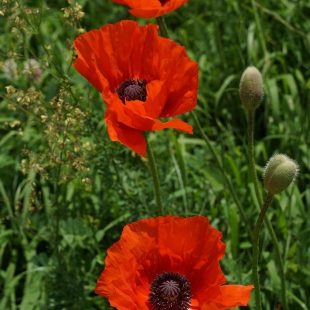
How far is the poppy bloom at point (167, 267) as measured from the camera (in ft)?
6.75

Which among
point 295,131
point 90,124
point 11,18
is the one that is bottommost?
point 90,124

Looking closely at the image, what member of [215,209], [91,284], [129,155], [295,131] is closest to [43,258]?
[91,284]

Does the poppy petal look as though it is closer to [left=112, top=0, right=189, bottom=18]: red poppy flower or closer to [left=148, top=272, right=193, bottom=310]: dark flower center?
[left=148, top=272, right=193, bottom=310]: dark flower center

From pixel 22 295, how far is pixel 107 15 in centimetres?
215

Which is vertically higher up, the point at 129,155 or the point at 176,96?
the point at 129,155

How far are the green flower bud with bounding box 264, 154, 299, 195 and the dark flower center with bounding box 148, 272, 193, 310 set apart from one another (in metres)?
0.44

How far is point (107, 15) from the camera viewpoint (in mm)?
4641

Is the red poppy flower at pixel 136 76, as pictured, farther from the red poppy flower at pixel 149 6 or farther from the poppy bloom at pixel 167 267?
the poppy bloom at pixel 167 267

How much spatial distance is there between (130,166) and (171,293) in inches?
43.2

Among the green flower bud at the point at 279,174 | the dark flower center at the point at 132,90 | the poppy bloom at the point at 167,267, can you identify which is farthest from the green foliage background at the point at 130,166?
the green flower bud at the point at 279,174

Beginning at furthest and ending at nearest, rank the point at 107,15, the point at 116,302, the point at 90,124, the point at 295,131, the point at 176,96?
the point at 107,15 < the point at 295,131 < the point at 90,124 < the point at 176,96 < the point at 116,302

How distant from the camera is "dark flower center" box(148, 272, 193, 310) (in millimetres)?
2150

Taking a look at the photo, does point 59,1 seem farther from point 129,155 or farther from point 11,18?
point 11,18

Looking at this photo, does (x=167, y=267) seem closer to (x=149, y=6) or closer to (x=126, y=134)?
(x=126, y=134)
